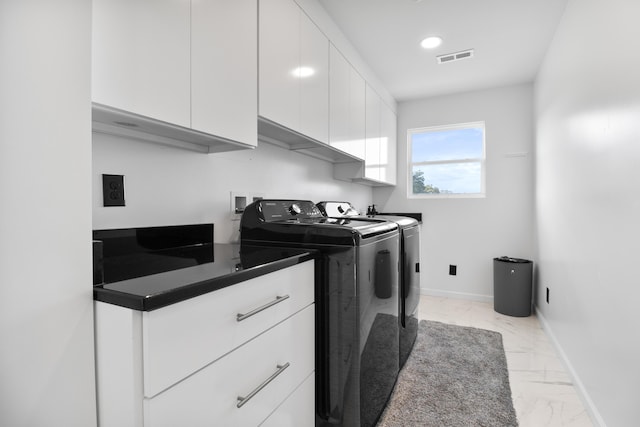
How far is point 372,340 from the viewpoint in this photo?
1510 mm

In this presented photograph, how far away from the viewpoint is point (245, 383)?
0.97 meters

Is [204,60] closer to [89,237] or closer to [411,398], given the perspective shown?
[89,237]

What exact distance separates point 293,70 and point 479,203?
2959 millimetres

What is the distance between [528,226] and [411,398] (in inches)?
105

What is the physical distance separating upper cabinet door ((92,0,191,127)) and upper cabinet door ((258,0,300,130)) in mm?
452

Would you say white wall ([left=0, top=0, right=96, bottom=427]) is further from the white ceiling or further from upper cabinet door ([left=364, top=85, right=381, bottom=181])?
upper cabinet door ([left=364, top=85, right=381, bottom=181])

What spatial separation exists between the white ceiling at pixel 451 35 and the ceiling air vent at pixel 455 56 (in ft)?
0.20

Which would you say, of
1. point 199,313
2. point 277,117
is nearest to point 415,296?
point 277,117

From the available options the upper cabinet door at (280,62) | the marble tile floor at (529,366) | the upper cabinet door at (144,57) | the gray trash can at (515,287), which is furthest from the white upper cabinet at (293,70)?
the gray trash can at (515,287)

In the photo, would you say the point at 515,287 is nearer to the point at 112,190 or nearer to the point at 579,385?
the point at 579,385

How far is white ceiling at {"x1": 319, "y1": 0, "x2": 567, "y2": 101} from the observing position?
220 cm

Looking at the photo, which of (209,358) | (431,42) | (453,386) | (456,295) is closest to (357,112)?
(431,42)

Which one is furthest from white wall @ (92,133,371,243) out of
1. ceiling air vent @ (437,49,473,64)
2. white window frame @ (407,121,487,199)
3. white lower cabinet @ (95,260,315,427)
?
white window frame @ (407,121,487,199)

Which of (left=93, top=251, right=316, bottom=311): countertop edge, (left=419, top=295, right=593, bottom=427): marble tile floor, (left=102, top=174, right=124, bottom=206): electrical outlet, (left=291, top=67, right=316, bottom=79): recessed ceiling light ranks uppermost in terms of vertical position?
(left=291, top=67, right=316, bottom=79): recessed ceiling light
